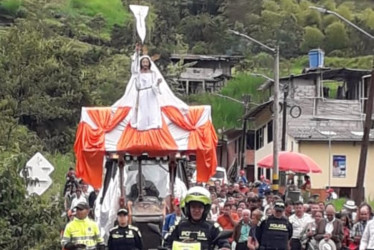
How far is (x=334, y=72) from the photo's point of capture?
5738 cm

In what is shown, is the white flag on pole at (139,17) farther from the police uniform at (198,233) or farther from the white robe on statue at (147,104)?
the police uniform at (198,233)

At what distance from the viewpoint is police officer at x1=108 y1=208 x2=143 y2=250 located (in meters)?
15.1

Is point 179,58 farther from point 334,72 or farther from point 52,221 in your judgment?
point 52,221

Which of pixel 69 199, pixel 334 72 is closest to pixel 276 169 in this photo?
pixel 69 199

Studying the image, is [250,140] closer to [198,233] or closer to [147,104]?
[147,104]

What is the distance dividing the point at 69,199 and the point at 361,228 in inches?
299

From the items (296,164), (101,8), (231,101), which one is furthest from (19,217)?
(101,8)

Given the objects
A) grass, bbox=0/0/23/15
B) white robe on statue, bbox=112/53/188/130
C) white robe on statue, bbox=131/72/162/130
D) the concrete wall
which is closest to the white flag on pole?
white robe on statue, bbox=112/53/188/130

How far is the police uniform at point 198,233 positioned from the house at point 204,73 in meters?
78.2

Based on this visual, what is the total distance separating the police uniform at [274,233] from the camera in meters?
17.2

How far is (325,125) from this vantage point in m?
54.3

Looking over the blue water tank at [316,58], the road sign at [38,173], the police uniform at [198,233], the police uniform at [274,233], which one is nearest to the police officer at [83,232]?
the police uniform at [274,233]

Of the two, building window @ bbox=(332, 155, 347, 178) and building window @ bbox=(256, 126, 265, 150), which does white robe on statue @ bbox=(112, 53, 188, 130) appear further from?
building window @ bbox=(256, 126, 265, 150)

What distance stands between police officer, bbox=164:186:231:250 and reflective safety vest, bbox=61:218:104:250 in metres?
4.35
